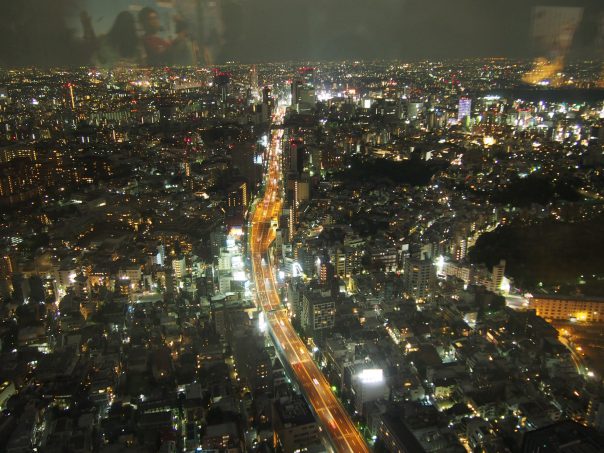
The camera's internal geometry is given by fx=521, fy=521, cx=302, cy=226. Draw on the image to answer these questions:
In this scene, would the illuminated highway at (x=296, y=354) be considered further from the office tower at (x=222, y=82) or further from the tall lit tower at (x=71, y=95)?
the tall lit tower at (x=71, y=95)

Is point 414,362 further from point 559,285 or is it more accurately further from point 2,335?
point 2,335

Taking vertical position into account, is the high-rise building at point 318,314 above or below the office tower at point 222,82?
below

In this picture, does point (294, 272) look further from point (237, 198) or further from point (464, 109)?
point (464, 109)

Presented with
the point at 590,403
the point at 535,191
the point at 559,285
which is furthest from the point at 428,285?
the point at 535,191

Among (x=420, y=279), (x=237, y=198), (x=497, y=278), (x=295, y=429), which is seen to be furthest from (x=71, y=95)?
(x=295, y=429)

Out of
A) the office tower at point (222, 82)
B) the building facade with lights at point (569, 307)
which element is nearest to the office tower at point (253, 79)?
the office tower at point (222, 82)

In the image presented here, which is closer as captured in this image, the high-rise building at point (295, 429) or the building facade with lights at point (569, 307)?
the high-rise building at point (295, 429)
